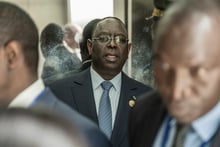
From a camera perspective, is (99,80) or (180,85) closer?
(180,85)

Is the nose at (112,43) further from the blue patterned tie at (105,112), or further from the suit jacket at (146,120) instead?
the suit jacket at (146,120)

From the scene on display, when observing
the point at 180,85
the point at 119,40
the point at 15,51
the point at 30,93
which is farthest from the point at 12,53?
the point at 119,40

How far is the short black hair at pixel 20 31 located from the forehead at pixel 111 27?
138cm

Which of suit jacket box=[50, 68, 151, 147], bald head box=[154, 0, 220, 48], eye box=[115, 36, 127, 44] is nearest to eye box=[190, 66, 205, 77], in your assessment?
bald head box=[154, 0, 220, 48]

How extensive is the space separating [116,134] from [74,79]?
373 mm

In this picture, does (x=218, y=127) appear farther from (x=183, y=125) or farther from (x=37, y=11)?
(x=37, y=11)

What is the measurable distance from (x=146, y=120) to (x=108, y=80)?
1.27 metres

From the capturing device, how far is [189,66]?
1217 millimetres

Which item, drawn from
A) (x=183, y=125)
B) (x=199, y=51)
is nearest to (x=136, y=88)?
(x=183, y=125)

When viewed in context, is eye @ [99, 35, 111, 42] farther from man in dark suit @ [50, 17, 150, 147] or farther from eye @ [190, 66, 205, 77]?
eye @ [190, 66, 205, 77]

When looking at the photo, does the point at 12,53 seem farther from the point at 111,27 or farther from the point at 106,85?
the point at 111,27

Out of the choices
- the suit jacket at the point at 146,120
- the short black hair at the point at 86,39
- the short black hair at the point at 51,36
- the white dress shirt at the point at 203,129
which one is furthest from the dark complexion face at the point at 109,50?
the white dress shirt at the point at 203,129

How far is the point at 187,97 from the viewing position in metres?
1.21

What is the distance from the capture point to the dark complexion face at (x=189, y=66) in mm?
1213
